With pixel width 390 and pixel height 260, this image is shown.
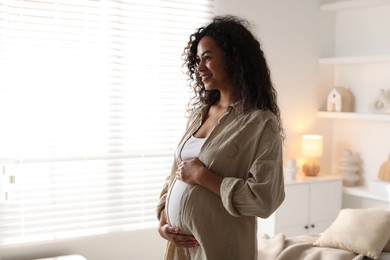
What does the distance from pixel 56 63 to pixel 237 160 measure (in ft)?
5.87

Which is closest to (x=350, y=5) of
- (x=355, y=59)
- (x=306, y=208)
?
(x=355, y=59)

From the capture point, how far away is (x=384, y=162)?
387cm

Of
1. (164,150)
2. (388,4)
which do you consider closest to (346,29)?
(388,4)

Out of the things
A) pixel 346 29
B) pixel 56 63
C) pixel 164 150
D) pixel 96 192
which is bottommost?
pixel 96 192

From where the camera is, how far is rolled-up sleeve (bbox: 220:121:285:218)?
1.60 m

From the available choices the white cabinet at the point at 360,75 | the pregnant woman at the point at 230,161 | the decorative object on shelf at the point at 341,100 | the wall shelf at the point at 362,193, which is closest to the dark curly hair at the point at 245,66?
the pregnant woman at the point at 230,161

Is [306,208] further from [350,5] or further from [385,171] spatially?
[350,5]

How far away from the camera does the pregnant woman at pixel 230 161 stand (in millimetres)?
1627

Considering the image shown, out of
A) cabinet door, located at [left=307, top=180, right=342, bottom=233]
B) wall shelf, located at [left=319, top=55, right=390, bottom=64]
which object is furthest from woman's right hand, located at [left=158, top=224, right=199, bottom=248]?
wall shelf, located at [left=319, top=55, right=390, bottom=64]

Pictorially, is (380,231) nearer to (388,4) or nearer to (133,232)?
(133,232)

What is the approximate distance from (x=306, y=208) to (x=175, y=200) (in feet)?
7.51

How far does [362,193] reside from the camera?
3986mm

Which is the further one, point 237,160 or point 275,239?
point 275,239

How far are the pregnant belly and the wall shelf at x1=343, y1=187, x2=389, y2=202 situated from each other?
7.86 ft
